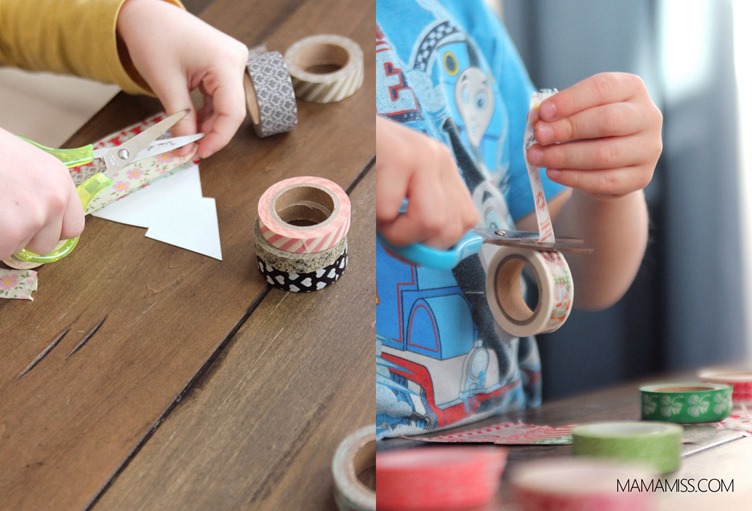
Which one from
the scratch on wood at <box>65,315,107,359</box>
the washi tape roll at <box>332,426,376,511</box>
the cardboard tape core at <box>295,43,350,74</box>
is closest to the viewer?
the washi tape roll at <box>332,426,376,511</box>

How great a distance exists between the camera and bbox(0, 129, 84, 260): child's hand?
52cm

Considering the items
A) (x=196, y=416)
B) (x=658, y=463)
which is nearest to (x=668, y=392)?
(x=658, y=463)

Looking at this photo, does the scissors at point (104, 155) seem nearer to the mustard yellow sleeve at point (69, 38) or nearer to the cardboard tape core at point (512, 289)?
the mustard yellow sleeve at point (69, 38)

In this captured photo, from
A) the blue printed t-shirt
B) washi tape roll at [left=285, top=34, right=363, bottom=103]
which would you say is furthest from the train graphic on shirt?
washi tape roll at [left=285, top=34, right=363, bottom=103]

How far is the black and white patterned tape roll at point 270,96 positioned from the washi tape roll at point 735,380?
0.42 m

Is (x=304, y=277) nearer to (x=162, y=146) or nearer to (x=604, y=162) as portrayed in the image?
(x=162, y=146)

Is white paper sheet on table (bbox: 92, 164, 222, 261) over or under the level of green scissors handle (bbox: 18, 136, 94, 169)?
under

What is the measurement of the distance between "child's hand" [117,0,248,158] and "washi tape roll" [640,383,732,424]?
436mm

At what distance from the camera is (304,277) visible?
0.54 meters

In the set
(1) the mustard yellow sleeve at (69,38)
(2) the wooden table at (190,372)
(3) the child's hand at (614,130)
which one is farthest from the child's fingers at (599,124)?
(1) the mustard yellow sleeve at (69,38)

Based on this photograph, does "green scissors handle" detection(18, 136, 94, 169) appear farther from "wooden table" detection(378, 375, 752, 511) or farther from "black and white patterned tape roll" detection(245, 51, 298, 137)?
"wooden table" detection(378, 375, 752, 511)

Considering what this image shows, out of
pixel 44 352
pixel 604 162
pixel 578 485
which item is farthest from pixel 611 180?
pixel 44 352

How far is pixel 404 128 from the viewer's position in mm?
298

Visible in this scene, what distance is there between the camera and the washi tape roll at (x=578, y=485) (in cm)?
23
